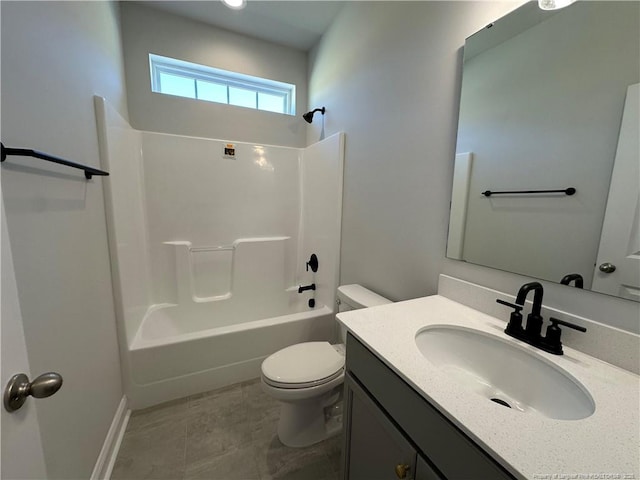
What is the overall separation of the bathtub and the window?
6.19 ft

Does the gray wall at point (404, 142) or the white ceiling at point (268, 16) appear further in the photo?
the white ceiling at point (268, 16)

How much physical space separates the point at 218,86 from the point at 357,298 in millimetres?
2252

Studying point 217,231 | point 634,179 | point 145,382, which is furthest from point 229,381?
point 634,179

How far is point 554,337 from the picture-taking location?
0.75 m

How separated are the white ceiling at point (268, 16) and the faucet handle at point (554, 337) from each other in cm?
226

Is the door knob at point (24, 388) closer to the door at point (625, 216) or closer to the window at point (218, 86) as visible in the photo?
the door at point (625, 216)

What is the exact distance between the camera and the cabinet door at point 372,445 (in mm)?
684

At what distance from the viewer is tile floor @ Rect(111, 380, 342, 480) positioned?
1.23 m

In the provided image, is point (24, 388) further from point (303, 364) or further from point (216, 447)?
point (216, 447)

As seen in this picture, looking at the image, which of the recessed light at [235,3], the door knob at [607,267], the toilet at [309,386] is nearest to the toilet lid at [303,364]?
the toilet at [309,386]

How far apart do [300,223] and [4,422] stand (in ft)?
7.41

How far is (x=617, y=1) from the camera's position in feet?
2.27

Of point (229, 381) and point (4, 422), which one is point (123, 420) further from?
point (4, 422)

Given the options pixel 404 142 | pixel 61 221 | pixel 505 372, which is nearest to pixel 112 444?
pixel 61 221
